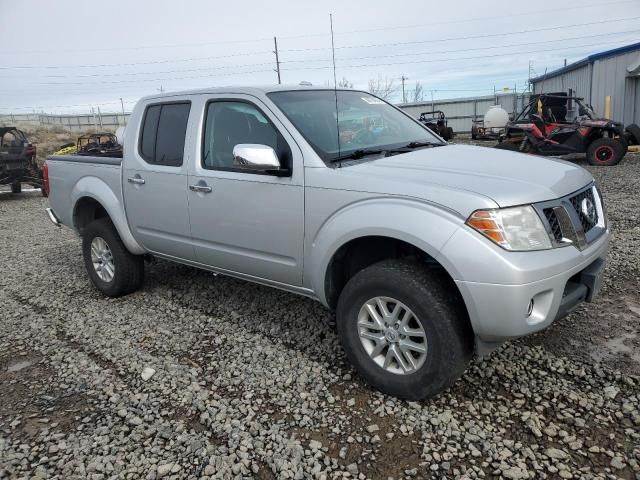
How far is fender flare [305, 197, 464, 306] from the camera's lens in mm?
Result: 2625

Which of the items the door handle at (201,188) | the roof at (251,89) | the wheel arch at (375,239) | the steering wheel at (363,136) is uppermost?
the roof at (251,89)

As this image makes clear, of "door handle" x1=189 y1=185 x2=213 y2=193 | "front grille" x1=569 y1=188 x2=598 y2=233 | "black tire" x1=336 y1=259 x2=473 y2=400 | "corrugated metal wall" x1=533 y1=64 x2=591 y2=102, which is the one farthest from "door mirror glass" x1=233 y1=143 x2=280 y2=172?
"corrugated metal wall" x1=533 y1=64 x2=591 y2=102

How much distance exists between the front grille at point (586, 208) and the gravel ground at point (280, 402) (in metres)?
0.93

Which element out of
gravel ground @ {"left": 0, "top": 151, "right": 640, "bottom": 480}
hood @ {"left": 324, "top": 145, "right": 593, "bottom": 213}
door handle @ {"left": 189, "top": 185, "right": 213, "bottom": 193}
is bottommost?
gravel ground @ {"left": 0, "top": 151, "right": 640, "bottom": 480}

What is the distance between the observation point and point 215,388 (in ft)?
10.7

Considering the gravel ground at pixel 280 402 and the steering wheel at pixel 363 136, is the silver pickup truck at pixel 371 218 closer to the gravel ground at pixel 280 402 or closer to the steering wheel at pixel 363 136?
the steering wheel at pixel 363 136

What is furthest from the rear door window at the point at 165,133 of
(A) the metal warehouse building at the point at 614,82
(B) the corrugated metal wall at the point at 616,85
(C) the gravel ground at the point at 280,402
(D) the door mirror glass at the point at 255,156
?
(B) the corrugated metal wall at the point at 616,85

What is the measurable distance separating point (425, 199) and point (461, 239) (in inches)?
12.1

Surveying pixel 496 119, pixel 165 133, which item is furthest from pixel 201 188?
pixel 496 119

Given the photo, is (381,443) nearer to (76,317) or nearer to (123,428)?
(123,428)

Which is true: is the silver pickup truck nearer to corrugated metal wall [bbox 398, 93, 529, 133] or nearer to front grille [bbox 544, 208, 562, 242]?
front grille [bbox 544, 208, 562, 242]

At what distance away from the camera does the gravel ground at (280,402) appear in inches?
99.0

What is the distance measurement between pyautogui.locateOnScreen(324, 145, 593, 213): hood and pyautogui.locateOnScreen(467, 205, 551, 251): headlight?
0.19 ft

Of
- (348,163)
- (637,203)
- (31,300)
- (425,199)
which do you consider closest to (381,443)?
(425,199)
